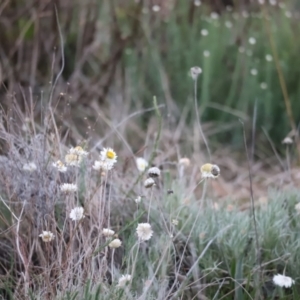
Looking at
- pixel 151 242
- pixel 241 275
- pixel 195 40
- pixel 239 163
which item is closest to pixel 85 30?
pixel 195 40

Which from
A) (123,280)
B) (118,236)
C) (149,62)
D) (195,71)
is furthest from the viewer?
(149,62)

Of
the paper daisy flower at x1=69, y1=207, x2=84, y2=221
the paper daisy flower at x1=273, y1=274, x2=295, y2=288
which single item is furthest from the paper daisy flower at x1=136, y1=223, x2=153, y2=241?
the paper daisy flower at x1=273, y1=274, x2=295, y2=288

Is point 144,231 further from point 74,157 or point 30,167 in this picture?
point 30,167

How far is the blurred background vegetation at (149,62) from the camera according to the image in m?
3.67

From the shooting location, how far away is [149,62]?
396 cm

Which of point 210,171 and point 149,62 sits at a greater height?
point 210,171

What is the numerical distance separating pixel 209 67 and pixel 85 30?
0.77 metres

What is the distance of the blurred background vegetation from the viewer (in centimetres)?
367

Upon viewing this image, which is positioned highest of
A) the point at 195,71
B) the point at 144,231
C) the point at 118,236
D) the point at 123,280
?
the point at 195,71

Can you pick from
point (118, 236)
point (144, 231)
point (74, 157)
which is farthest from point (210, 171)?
point (118, 236)

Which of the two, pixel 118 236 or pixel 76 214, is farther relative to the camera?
pixel 118 236

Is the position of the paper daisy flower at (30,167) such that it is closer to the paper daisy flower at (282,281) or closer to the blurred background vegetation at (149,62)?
the paper daisy flower at (282,281)

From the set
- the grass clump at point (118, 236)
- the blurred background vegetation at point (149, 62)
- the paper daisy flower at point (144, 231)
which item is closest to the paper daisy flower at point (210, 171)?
the grass clump at point (118, 236)

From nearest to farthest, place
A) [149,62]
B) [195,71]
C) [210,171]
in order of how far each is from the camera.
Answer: [210,171]
[195,71]
[149,62]
